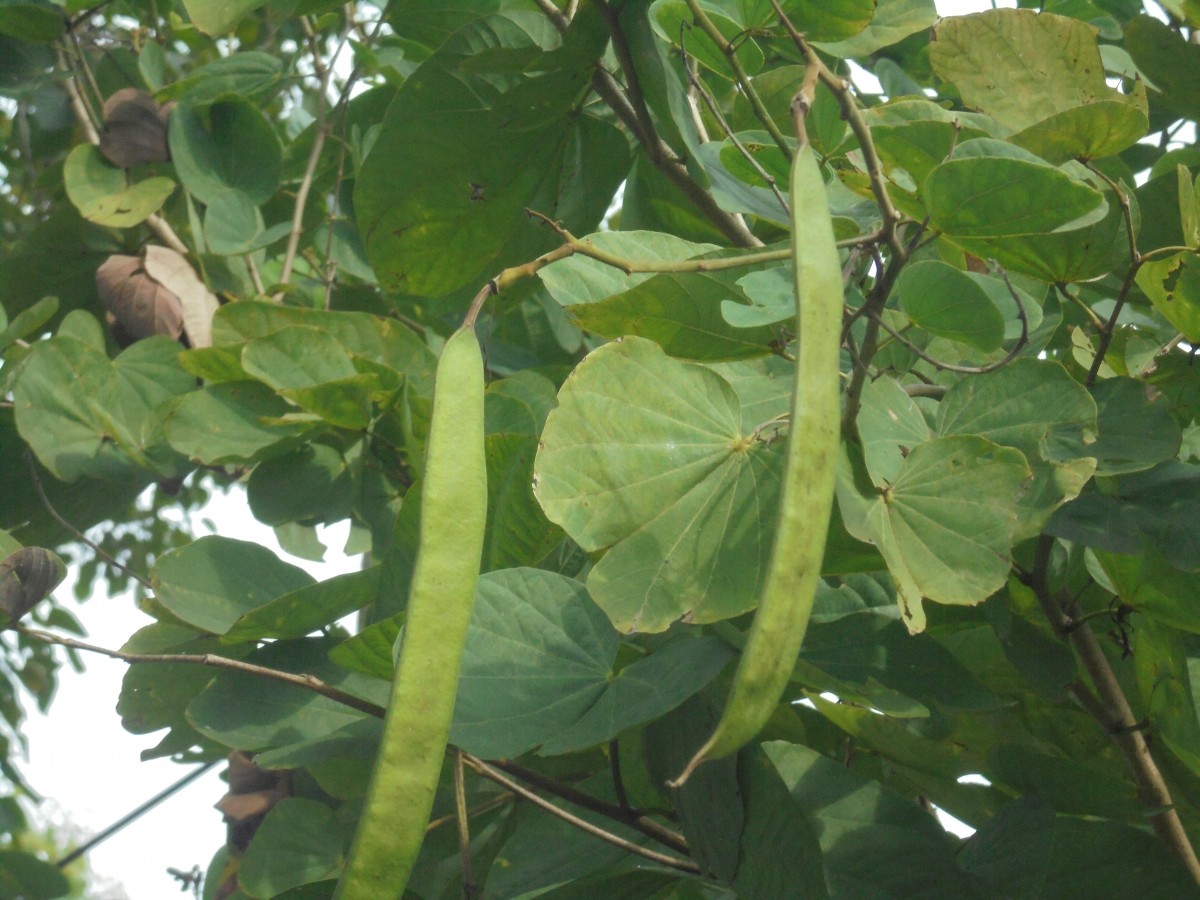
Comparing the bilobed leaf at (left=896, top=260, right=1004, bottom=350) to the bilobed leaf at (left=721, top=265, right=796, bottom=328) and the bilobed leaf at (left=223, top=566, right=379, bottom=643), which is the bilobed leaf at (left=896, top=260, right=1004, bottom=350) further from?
the bilobed leaf at (left=223, top=566, right=379, bottom=643)

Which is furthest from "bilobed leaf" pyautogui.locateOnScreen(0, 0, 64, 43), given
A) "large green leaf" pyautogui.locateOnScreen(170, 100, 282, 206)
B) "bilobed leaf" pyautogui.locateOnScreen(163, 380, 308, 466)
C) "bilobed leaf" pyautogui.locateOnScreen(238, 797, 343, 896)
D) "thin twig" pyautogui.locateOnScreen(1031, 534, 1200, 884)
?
"thin twig" pyautogui.locateOnScreen(1031, 534, 1200, 884)

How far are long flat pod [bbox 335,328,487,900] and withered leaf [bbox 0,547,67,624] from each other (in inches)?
14.3

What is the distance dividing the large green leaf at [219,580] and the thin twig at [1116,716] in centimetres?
63

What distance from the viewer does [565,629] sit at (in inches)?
30.9

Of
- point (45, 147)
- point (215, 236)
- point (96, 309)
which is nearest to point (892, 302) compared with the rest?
point (215, 236)

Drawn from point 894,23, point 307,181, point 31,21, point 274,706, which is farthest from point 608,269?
point 31,21

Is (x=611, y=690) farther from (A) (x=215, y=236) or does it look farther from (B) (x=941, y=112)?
(A) (x=215, y=236)

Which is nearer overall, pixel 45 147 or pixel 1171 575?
pixel 1171 575

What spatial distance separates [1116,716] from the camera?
81 cm

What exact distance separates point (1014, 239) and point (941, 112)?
0.10 metres

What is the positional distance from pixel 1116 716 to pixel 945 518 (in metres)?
0.27

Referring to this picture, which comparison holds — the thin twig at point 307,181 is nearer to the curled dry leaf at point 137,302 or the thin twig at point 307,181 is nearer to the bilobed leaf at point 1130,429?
the curled dry leaf at point 137,302

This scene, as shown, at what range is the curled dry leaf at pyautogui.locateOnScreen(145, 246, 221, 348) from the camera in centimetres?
143

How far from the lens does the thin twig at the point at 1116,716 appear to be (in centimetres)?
77
